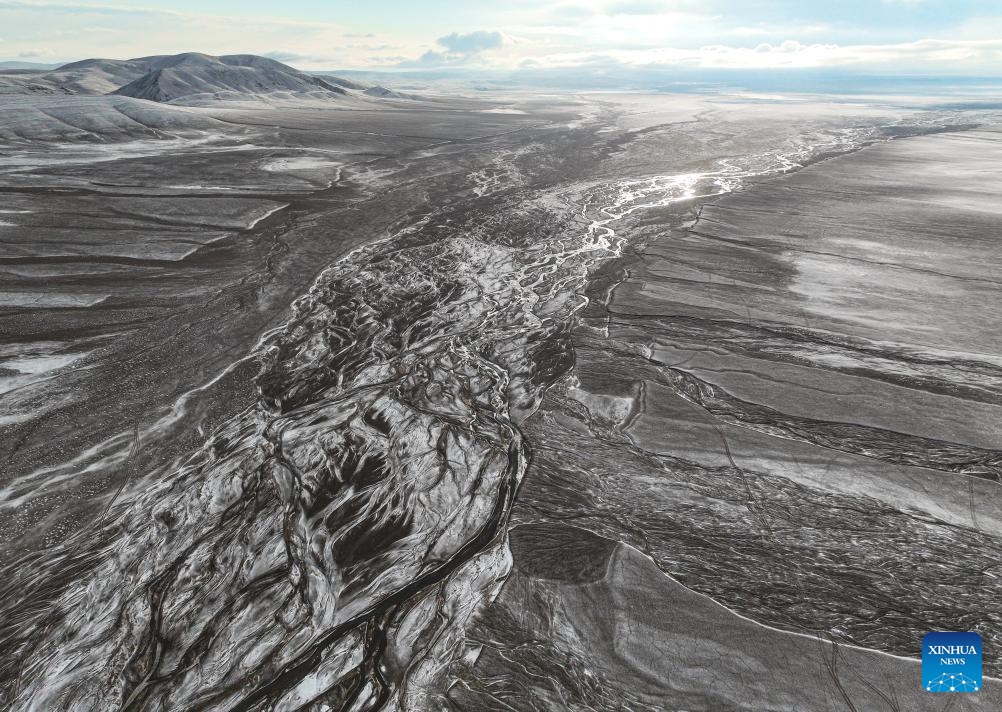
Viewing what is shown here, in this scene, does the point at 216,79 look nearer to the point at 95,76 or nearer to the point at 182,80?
the point at 182,80

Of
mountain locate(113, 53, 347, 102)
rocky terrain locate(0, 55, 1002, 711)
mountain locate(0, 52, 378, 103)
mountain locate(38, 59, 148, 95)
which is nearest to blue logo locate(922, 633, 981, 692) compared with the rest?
rocky terrain locate(0, 55, 1002, 711)

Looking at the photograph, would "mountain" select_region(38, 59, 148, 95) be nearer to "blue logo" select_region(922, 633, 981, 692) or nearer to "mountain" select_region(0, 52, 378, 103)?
"mountain" select_region(0, 52, 378, 103)

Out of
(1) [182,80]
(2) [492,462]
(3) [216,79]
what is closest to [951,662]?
(2) [492,462]

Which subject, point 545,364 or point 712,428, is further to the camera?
point 545,364

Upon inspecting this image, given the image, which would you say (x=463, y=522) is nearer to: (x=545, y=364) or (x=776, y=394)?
(x=545, y=364)

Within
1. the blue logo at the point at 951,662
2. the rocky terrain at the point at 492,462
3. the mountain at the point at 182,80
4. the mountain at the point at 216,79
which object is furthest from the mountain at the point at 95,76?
the blue logo at the point at 951,662

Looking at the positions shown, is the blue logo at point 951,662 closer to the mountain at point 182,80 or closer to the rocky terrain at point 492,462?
the rocky terrain at point 492,462

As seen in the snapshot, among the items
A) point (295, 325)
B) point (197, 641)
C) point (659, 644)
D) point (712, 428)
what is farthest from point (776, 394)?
point (295, 325)
